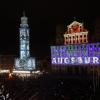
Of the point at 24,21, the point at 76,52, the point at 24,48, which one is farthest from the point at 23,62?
the point at 76,52

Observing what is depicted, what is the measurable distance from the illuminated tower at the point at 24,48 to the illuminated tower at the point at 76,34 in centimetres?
1508

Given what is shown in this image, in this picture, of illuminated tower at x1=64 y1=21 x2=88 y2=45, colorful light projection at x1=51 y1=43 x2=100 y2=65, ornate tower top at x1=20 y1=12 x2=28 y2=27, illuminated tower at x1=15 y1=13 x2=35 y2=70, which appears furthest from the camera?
ornate tower top at x1=20 y1=12 x2=28 y2=27

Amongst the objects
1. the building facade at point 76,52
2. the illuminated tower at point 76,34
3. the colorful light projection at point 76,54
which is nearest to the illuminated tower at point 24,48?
the building facade at point 76,52

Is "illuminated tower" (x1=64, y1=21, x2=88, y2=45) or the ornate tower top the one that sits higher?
the ornate tower top

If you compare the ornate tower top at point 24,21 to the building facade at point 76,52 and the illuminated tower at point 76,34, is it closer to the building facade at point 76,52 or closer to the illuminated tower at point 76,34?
the building facade at point 76,52

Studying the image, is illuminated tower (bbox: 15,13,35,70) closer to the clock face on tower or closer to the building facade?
the clock face on tower

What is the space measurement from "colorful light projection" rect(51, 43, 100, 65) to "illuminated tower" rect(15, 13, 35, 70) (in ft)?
39.6

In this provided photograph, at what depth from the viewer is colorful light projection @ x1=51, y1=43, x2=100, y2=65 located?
69.6m

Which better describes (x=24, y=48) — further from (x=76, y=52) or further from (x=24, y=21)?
(x=76, y=52)

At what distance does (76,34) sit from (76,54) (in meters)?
4.06

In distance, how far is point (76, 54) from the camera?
72.9 metres

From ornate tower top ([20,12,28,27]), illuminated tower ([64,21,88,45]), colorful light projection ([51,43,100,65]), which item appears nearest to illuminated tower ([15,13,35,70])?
ornate tower top ([20,12,28,27])

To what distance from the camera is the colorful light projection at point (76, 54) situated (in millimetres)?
69562

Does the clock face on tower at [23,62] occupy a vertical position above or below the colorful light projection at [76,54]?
below
